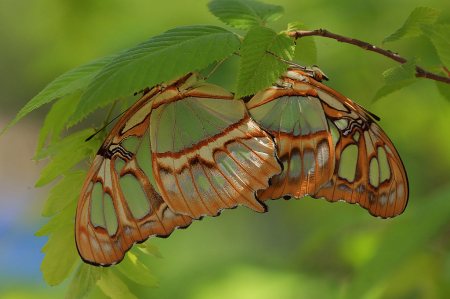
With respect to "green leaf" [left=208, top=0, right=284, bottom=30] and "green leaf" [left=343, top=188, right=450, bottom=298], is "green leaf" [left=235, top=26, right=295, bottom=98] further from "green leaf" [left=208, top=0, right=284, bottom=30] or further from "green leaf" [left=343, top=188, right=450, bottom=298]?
"green leaf" [left=343, top=188, right=450, bottom=298]

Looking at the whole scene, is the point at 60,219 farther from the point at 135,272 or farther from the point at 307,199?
the point at 307,199

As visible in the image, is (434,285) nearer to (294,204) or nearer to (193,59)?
(294,204)

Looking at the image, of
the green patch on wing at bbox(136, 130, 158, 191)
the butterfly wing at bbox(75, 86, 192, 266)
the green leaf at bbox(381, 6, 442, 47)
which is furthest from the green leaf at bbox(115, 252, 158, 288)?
the green leaf at bbox(381, 6, 442, 47)

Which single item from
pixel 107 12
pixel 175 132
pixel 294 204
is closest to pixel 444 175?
pixel 294 204

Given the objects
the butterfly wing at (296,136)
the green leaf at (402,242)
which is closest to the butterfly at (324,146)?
the butterfly wing at (296,136)

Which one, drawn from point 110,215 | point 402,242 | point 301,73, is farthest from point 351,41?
point 402,242

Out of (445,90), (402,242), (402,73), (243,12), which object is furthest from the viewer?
(402,242)
